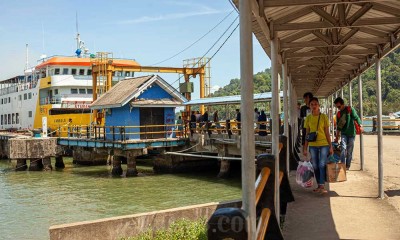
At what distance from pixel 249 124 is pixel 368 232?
3117 millimetres

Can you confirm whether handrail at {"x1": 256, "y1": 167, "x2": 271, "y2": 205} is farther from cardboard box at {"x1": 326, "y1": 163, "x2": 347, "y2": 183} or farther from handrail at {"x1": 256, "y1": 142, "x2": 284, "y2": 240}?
cardboard box at {"x1": 326, "y1": 163, "x2": 347, "y2": 183}

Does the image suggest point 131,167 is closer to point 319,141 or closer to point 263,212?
point 319,141

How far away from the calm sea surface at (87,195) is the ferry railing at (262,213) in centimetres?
883

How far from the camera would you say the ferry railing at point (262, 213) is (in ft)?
8.07

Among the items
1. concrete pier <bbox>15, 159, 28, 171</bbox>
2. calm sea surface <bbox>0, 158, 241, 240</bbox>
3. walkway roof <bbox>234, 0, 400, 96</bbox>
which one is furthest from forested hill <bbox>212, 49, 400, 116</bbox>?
walkway roof <bbox>234, 0, 400, 96</bbox>

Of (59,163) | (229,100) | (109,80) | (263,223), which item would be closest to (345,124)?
(263,223)

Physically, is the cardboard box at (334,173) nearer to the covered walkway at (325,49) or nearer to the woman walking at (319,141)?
the woman walking at (319,141)

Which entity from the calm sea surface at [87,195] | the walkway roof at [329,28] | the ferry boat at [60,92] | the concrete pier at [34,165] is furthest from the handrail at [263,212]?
the ferry boat at [60,92]

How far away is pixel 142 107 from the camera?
2680 centimetres

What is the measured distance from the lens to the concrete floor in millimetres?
5211

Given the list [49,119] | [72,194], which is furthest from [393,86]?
[72,194]

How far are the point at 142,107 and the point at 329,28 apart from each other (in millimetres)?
21948

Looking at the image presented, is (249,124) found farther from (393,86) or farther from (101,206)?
(393,86)

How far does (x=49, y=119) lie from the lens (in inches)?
1578
